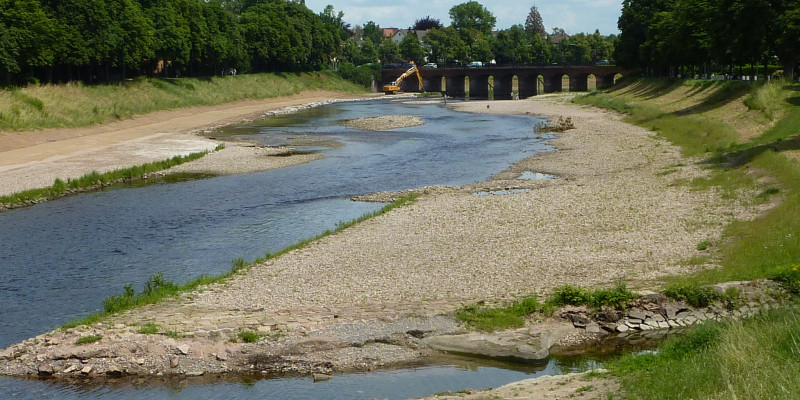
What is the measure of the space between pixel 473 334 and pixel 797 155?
25558 millimetres

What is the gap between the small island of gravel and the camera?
91125 millimetres

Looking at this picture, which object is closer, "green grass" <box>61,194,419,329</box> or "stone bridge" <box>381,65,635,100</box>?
"green grass" <box>61,194,419,329</box>

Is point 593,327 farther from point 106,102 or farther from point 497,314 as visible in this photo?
point 106,102

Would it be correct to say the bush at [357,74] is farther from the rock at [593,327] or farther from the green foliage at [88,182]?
the rock at [593,327]

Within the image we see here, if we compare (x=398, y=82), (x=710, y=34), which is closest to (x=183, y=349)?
(x=710, y=34)

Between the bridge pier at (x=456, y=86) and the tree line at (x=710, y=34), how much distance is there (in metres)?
57.7

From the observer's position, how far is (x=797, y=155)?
3891cm

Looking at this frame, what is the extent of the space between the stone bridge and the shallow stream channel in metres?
88.1

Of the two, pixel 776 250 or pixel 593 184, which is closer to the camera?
pixel 776 250

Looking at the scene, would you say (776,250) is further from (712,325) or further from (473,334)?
(473,334)

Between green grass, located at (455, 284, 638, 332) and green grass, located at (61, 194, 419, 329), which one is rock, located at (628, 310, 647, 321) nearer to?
green grass, located at (455, 284, 638, 332)

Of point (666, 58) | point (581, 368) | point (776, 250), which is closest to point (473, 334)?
point (581, 368)

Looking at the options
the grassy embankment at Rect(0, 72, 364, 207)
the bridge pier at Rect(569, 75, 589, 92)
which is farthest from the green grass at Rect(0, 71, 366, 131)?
the bridge pier at Rect(569, 75, 589, 92)

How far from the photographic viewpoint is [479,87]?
182000 millimetres
